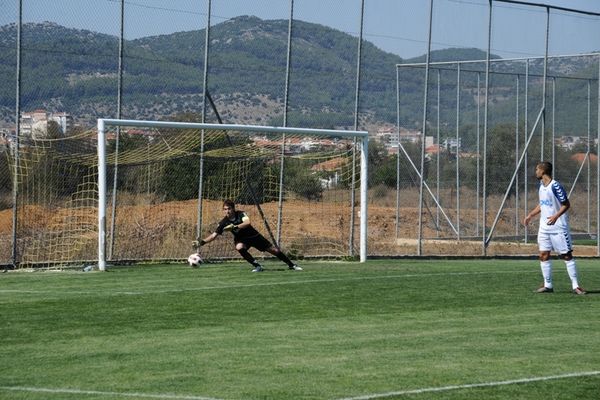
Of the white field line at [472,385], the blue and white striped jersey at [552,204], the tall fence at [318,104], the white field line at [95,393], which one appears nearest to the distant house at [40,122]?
the tall fence at [318,104]

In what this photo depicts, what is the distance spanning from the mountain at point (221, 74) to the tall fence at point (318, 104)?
0.14ft

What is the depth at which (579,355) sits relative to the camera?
11414 mm

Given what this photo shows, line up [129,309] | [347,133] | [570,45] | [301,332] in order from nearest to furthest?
[301,332]
[129,309]
[347,133]
[570,45]

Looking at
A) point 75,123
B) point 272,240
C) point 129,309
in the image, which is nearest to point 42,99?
point 75,123

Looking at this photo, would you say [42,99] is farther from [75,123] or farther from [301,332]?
[301,332]

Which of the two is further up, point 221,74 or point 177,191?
point 221,74

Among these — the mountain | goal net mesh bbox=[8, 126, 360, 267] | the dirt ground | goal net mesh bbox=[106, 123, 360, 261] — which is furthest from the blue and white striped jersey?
the mountain

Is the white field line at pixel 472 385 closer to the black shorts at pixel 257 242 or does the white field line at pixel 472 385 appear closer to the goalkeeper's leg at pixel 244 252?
the goalkeeper's leg at pixel 244 252

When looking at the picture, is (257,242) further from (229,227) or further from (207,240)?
(207,240)

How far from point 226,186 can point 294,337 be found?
1316 centimetres

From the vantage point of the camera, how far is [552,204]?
17.4 metres

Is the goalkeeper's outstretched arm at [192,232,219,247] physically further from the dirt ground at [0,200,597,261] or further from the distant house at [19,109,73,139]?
the distant house at [19,109,73,139]

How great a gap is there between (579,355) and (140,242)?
14.0 m

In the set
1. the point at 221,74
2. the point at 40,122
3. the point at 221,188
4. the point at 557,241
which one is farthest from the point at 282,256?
the point at 221,74
